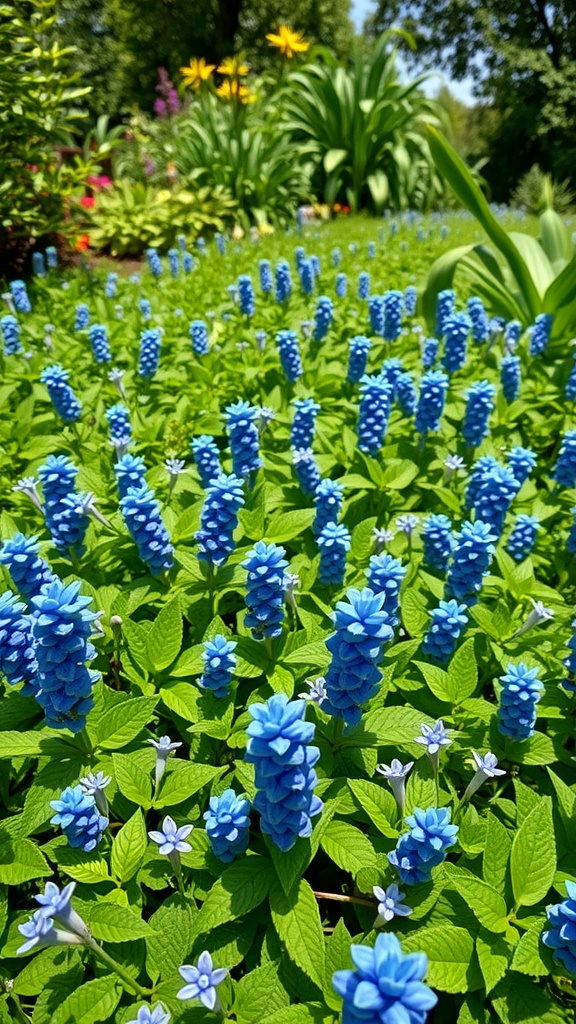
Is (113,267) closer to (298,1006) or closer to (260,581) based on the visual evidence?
(260,581)

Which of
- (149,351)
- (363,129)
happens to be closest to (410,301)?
(149,351)

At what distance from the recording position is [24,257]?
24.9 ft

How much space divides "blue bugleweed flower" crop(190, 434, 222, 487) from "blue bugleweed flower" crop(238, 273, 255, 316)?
2.77 metres

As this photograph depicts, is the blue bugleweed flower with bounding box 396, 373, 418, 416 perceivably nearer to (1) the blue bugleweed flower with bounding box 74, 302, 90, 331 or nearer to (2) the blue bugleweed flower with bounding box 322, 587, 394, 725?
(2) the blue bugleweed flower with bounding box 322, 587, 394, 725

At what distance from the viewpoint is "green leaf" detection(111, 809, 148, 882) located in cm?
174

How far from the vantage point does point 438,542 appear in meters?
2.66

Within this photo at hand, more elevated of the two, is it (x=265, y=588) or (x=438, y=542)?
(x=265, y=588)

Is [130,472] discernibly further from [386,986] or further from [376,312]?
[376,312]

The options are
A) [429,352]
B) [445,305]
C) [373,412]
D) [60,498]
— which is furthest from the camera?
[445,305]

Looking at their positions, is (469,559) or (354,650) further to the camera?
(469,559)

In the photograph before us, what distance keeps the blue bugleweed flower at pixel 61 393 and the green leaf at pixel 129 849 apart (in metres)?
2.48

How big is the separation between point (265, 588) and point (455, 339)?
8.91 ft

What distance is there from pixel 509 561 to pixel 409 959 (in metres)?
1.94

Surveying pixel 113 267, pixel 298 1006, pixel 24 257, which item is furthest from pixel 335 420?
pixel 113 267
